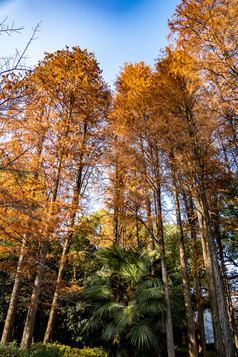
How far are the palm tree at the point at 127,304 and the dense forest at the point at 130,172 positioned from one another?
0.04m

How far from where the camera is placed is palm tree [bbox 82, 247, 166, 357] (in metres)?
5.39

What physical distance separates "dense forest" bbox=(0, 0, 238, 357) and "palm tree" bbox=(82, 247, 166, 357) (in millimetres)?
35

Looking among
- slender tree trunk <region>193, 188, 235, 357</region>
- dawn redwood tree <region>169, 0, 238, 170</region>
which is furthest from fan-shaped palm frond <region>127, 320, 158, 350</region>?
dawn redwood tree <region>169, 0, 238, 170</region>

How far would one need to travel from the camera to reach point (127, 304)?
6.28 metres

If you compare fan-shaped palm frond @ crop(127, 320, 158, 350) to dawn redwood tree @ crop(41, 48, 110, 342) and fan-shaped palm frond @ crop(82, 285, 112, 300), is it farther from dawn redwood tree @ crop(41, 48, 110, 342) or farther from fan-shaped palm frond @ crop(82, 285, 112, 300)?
dawn redwood tree @ crop(41, 48, 110, 342)

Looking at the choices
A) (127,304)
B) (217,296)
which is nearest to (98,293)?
(127,304)

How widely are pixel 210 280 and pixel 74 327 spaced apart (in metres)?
6.87

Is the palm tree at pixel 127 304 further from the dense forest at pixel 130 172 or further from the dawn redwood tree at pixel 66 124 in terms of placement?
the dawn redwood tree at pixel 66 124

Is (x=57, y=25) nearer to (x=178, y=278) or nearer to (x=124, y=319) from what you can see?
(x=124, y=319)

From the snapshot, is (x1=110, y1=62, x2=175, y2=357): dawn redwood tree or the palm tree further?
(x1=110, y1=62, x2=175, y2=357): dawn redwood tree

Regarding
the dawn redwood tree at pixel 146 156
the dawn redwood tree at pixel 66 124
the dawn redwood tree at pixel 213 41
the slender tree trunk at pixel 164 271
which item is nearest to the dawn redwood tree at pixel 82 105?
the dawn redwood tree at pixel 66 124

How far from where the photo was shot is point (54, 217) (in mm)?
6074

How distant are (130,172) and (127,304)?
419cm

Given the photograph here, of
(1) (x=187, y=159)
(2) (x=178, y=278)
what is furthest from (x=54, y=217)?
(2) (x=178, y=278)
